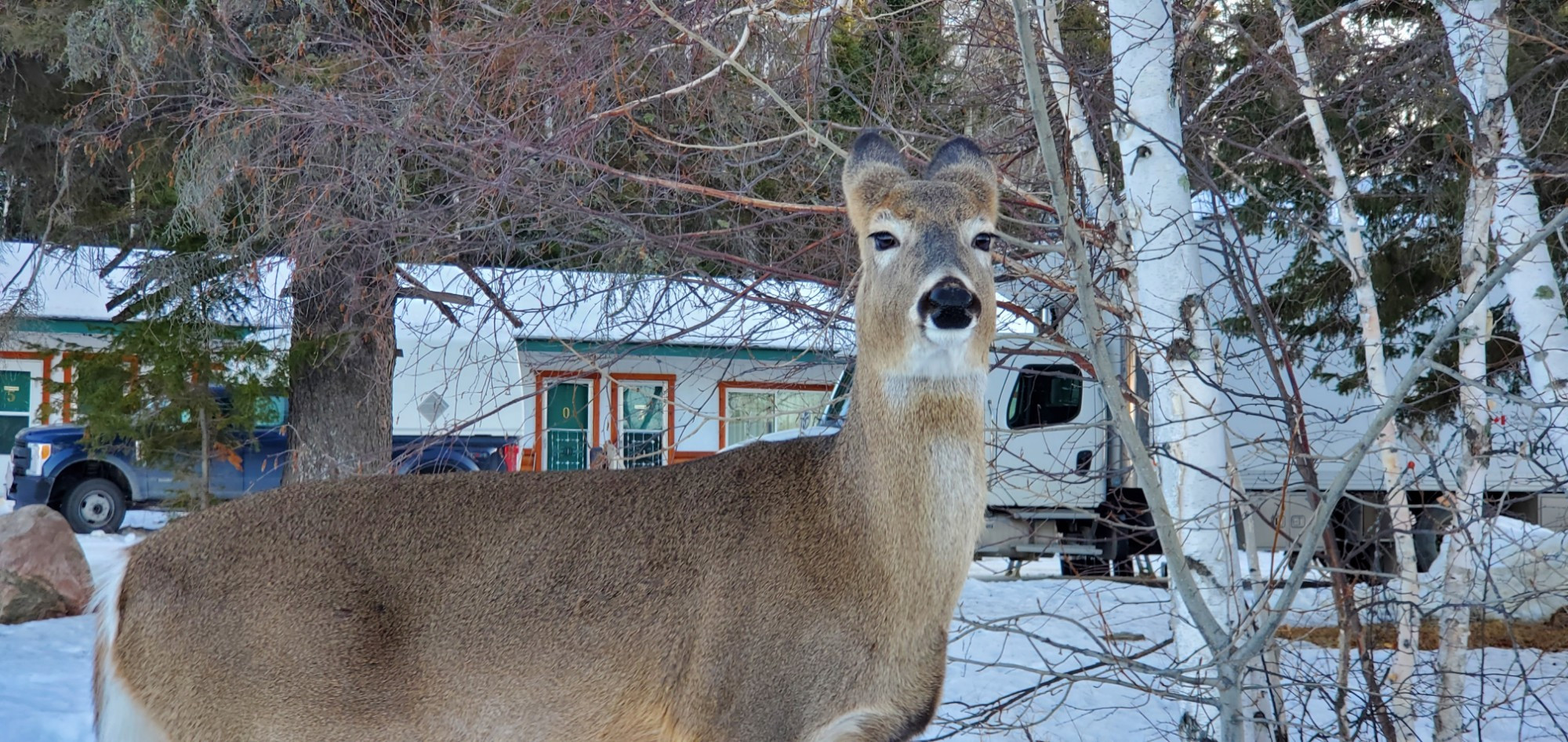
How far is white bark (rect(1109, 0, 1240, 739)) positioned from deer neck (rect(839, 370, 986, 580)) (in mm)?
1039

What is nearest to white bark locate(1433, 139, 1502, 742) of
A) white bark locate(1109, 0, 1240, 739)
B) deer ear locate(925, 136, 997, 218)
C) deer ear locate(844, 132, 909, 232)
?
white bark locate(1109, 0, 1240, 739)

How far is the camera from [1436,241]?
31.4 feet

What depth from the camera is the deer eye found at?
3885 millimetres

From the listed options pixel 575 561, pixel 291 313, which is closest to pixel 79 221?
pixel 291 313

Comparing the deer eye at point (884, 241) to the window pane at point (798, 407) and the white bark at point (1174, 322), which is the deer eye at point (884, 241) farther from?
the window pane at point (798, 407)

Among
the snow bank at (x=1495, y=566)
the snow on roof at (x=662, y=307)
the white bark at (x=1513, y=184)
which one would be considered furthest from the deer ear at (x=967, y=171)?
the white bark at (x=1513, y=184)

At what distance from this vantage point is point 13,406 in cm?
2103

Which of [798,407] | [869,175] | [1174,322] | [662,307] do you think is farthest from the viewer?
[798,407]

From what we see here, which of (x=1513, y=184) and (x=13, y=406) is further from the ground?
(x=1513, y=184)

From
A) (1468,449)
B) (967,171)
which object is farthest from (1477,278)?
(967,171)

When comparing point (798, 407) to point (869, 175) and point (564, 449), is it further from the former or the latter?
point (564, 449)

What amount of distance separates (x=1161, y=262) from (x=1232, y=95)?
2.14 meters

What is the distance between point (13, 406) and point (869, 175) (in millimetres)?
21174

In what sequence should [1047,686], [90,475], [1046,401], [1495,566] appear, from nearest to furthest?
[1047,686], [1495,566], [1046,401], [90,475]
